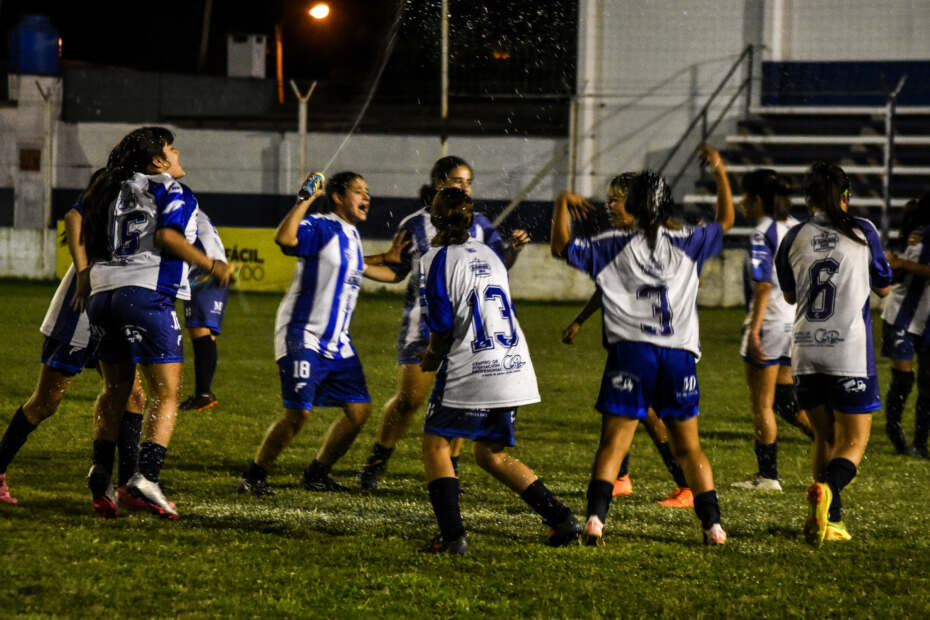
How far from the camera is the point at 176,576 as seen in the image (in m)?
4.76

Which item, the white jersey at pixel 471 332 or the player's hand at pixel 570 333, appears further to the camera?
the player's hand at pixel 570 333

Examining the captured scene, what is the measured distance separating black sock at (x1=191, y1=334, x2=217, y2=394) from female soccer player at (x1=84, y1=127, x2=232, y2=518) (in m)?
4.10

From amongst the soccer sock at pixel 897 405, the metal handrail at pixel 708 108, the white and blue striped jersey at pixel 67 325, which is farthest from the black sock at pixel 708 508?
the metal handrail at pixel 708 108

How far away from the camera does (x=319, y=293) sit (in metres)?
6.36

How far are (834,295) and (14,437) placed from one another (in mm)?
3982

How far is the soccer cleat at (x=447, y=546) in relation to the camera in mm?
5215

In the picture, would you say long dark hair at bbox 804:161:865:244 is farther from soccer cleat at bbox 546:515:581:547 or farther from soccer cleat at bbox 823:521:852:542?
soccer cleat at bbox 546:515:581:547

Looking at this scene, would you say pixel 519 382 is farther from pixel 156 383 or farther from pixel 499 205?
pixel 499 205

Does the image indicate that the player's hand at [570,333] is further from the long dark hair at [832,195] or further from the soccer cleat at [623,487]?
the long dark hair at [832,195]

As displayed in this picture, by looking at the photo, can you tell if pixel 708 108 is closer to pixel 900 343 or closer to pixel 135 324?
pixel 900 343

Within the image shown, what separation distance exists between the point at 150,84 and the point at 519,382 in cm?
2642

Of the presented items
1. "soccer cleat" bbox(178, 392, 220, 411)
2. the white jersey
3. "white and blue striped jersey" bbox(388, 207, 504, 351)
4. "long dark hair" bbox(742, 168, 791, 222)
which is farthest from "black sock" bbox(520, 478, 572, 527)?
"soccer cleat" bbox(178, 392, 220, 411)

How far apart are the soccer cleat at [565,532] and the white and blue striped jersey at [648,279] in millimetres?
801

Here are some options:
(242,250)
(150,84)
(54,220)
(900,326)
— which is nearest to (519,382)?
(900,326)
